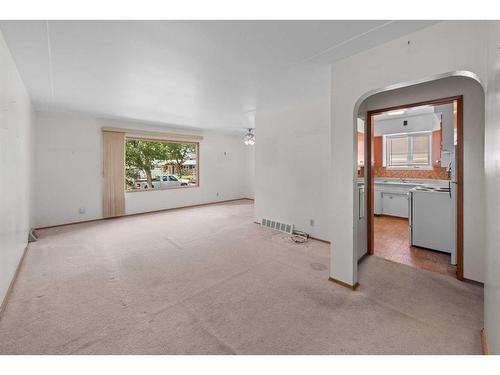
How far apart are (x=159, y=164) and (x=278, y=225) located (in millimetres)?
3964

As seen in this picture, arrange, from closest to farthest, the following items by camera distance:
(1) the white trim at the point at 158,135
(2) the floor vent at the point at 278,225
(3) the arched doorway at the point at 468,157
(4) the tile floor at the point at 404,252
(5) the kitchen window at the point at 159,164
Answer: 1. (3) the arched doorway at the point at 468,157
2. (4) the tile floor at the point at 404,252
3. (2) the floor vent at the point at 278,225
4. (1) the white trim at the point at 158,135
5. (5) the kitchen window at the point at 159,164

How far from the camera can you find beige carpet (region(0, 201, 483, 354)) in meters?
1.55

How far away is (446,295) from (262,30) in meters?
2.91

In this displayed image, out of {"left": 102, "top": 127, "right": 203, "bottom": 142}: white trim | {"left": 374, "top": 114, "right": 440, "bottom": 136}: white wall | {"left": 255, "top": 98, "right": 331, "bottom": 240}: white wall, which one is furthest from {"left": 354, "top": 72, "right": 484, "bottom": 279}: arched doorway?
{"left": 102, "top": 127, "right": 203, "bottom": 142}: white trim

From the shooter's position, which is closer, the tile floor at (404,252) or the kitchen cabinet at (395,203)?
the tile floor at (404,252)

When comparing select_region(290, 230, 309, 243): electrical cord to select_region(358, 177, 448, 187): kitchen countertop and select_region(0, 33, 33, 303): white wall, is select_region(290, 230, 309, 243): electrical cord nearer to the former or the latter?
select_region(358, 177, 448, 187): kitchen countertop

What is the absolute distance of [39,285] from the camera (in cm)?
233

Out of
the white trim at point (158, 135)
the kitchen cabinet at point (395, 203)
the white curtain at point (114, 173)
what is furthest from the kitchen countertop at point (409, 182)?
the white curtain at point (114, 173)

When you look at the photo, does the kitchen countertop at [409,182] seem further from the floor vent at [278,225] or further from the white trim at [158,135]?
the white trim at [158,135]

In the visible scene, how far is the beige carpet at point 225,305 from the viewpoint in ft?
5.08

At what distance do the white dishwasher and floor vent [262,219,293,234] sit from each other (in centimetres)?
190

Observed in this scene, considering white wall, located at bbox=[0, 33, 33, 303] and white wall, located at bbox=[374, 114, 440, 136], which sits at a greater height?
white wall, located at bbox=[374, 114, 440, 136]

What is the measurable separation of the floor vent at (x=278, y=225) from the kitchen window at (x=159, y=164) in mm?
3245

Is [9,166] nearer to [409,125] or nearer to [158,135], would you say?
[158,135]
